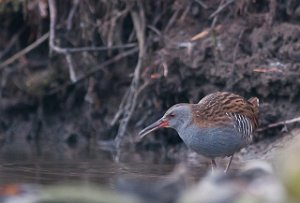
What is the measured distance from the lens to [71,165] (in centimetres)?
941

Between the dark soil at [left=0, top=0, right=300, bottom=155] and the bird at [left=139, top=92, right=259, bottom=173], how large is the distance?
3.38 ft

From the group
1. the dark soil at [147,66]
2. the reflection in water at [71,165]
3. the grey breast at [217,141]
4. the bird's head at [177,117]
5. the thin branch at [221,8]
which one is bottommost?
the reflection in water at [71,165]

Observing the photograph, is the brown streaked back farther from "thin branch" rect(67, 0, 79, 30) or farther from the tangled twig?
"thin branch" rect(67, 0, 79, 30)

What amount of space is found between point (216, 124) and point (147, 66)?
7.55 ft

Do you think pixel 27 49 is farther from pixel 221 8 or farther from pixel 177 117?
pixel 177 117

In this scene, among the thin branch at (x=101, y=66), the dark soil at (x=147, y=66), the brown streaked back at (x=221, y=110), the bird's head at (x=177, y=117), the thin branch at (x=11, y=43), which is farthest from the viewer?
the thin branch at (x=11, y=43)

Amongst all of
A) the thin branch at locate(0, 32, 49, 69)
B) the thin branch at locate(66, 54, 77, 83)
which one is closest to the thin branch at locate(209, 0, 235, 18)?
the thin branch at locate(66, 54, 77, 83)

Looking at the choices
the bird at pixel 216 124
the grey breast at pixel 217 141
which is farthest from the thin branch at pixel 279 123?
the grey breast at pixel 217 141

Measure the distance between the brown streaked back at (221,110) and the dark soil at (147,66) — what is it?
3.47 ft

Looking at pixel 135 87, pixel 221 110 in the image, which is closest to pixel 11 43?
pixel 135 87

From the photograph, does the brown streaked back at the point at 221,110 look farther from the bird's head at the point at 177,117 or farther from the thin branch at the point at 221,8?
the thin branch at the point at 221,8

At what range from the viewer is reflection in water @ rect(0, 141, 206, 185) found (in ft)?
27.4

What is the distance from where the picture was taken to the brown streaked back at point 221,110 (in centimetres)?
916

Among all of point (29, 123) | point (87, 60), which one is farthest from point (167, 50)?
point (29, 123)
